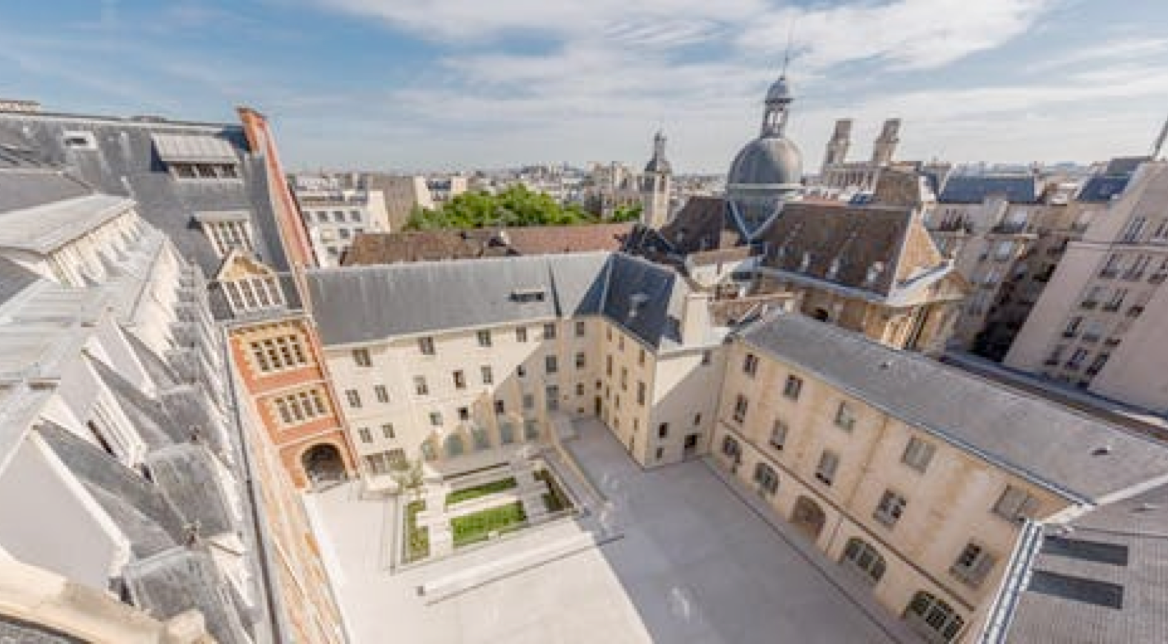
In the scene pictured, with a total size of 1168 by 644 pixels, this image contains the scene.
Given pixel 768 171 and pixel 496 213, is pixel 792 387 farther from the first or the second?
pixel 496 213

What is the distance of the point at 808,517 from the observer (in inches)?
830

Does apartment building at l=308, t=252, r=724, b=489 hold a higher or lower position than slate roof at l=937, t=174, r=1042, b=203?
lower

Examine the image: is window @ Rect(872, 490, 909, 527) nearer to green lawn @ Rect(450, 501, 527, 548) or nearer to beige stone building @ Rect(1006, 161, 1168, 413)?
green lawn @ Rect(450, 501, 527, 548)

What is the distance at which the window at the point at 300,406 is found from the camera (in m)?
20.3

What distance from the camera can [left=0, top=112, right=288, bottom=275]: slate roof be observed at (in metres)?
16.2

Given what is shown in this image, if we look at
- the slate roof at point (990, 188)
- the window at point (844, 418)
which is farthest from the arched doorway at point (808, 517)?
the slate roof at point (990, 188)

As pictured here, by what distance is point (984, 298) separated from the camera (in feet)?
126

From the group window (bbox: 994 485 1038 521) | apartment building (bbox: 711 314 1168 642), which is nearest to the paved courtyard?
apartment building (bbox: 711 314 1168 642)

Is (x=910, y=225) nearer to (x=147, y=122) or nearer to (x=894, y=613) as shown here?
(x=894, y=613)

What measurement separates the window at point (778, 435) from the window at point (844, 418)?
292 cm

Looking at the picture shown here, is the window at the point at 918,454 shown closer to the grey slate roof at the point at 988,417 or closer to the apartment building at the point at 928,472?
the apartment building at the point at 928,472

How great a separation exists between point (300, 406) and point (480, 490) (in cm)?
1077

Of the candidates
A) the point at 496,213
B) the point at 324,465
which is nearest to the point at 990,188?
the point at 496,213

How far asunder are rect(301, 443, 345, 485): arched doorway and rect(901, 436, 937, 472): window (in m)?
27.9
